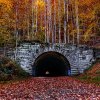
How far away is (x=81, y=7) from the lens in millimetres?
44656

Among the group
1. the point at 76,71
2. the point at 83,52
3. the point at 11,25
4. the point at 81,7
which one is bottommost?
the point at 76,71

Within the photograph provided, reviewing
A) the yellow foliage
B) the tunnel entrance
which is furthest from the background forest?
the tunnel entrance

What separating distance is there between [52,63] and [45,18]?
8056mm

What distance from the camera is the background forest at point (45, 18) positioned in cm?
4125

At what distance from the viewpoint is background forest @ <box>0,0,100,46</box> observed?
135 ft

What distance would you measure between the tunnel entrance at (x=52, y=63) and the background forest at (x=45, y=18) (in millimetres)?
4359

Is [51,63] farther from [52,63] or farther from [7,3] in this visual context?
[7,3]

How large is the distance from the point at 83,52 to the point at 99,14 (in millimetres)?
10789

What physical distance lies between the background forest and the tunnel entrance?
4.36m

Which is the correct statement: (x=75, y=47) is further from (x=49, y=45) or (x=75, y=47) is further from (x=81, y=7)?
(x=81, y=7)

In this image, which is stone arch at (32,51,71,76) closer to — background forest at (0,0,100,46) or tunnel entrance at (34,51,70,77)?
tunnel entrance at (34,51,70,77)

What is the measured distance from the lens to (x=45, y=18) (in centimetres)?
4497

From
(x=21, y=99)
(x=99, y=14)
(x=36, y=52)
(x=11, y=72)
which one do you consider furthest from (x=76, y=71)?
(x=21, y=99)

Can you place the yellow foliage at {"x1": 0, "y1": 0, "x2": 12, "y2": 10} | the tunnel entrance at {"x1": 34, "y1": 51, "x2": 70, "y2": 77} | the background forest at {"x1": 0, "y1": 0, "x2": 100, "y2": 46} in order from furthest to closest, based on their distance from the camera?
the yellow foliage at {"x1": 0, "y1": 0, "x2": 12, "y2": 10} < the background forest at {"x1": 0, "y1": 0, "x2": 100, "y2": 46} < the tunnel entrance at {"x1": 34, "y1": 51, "x2": 70, "y2": 77}
